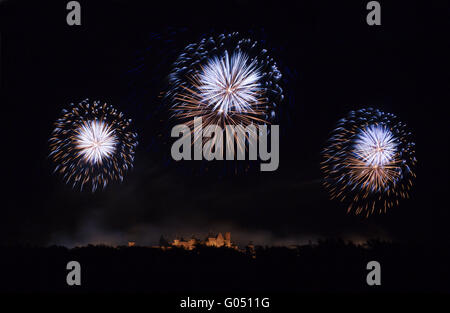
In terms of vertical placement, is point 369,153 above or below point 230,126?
below

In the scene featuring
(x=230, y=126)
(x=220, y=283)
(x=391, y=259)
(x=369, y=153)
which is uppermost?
(x=230, y=126)

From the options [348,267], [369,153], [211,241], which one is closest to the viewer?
[369,153]

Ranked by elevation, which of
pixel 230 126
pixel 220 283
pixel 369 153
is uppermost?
pixel 230 126

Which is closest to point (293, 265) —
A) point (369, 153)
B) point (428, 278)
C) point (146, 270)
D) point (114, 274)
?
point (428, 278)

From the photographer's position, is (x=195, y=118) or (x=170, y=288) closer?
(x=195, y=118)

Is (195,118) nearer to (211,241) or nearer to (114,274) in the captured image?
(114,274)

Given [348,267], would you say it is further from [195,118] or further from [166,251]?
[195,118]
